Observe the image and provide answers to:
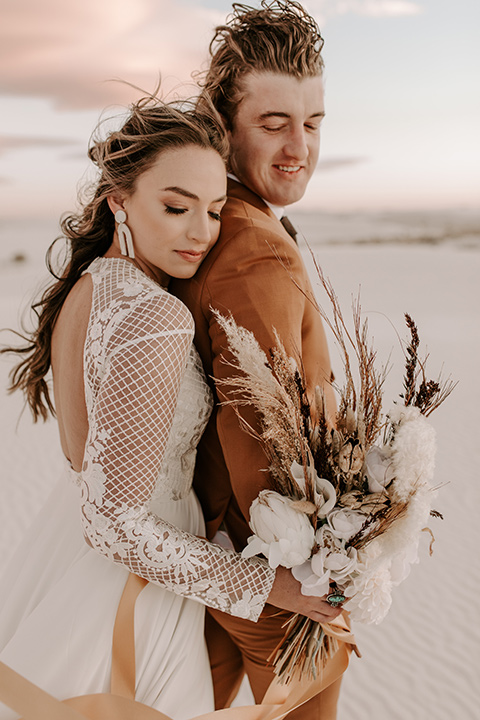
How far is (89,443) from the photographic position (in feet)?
5.72

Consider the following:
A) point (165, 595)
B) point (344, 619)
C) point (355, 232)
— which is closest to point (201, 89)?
point (165, 595)

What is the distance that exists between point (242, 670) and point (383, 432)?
4.10 ft

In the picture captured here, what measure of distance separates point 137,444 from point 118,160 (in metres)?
0.91

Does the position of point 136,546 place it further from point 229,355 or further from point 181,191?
point 181,191

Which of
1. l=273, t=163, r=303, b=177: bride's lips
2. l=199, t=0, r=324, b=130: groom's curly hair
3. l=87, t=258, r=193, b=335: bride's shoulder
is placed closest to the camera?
l=87, t=258, r=193, b=335: bride's shoulder

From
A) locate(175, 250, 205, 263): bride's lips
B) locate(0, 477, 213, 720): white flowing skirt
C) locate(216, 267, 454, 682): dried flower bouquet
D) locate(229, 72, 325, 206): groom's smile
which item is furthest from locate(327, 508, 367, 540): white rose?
locate(229, 72, 325, 206): groom's smile

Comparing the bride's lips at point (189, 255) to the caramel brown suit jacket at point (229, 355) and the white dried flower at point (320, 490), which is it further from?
the white dried flower at point (320, 490)

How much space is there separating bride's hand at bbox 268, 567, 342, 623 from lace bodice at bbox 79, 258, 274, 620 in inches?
1.5

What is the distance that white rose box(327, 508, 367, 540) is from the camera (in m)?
1.67

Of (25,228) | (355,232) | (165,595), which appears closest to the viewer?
(165,595)

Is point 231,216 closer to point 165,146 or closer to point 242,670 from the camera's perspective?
point 165,146

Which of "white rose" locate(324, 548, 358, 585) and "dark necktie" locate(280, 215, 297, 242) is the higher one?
"dark necktie" locate(280, 215, 297, 242)

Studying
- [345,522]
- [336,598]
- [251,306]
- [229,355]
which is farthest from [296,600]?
[251,306]

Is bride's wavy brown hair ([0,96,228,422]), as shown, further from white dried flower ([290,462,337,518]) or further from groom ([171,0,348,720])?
white dried flower ([290,462,337,518])
